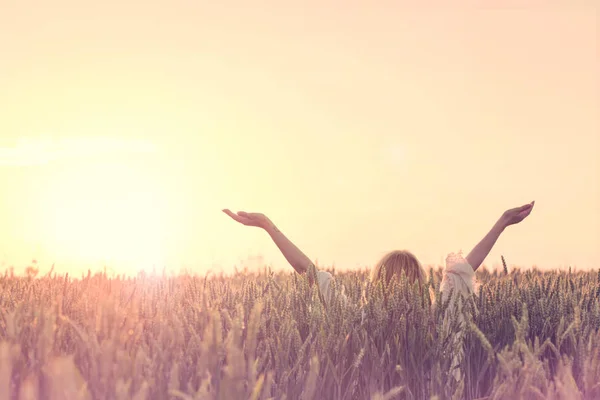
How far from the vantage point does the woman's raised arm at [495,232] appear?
Answer: 636 centimetres

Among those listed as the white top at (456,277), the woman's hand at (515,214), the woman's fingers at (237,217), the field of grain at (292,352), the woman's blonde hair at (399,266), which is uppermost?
the woman's hand at (515,214)

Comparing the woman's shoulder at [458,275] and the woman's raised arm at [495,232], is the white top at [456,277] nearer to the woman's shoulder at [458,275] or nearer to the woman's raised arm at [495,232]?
the woman's shoulder at [458,275]

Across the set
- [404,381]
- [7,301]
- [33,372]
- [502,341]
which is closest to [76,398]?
[33,372]

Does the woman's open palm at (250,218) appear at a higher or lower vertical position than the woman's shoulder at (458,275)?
higher

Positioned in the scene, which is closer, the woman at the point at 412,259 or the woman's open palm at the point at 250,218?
the woman at the point at 412,259

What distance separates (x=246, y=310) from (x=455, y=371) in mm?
1201

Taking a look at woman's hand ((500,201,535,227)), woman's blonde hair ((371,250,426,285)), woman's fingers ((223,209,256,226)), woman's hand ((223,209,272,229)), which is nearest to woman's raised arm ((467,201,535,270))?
woman's hand ((500,201,535,227))

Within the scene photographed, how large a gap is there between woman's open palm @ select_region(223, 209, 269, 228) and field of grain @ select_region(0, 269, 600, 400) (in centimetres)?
225

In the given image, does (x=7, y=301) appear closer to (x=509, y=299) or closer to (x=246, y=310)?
(x=246, y=310)

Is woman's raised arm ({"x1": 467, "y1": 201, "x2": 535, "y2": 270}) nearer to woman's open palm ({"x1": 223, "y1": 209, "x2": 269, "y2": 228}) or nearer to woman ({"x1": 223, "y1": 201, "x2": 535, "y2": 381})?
woman ({"x1": 223, "y1": 201, "x2": 535, "y2": 381})

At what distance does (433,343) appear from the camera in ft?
10.5

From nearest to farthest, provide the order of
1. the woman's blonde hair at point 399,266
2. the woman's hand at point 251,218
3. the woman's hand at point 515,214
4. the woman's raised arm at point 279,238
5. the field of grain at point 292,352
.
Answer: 1. the field of grain at point 292,352
2. the woman's blonde hair at point 399,266
3. the woman's raised arm at point 279,238
4. the woman's hand at point 251,218
5. the woman's hand at point 515,214

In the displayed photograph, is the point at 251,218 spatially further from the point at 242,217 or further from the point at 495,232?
the point at 495,232

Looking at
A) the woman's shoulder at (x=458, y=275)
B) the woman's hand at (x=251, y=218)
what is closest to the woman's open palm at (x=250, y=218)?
the woman's hand at (x=251, y=218)
